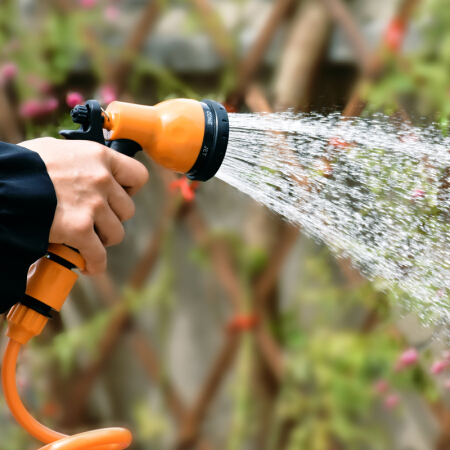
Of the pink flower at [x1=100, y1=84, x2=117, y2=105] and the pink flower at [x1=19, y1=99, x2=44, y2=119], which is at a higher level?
the pink flower at [x1=100, y1=84, x2=117, y2=105]

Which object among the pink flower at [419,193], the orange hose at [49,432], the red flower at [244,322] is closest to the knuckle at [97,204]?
the orange hose at [49,432]

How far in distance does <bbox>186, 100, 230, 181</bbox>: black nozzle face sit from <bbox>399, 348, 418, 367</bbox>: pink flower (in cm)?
50

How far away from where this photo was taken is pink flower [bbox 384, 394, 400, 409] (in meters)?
0.87

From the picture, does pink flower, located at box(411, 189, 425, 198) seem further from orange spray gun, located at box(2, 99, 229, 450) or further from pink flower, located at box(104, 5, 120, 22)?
pink flower, located at box(104, 5, 120, 22)

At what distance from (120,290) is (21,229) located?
0.80 metres

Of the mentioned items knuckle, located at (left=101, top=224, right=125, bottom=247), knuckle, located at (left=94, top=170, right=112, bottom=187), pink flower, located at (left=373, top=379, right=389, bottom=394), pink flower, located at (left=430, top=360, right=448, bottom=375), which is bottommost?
pink flower, located at (left=373, top=379, right=389, bottom=394)

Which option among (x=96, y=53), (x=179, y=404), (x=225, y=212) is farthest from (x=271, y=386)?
(x=96, y=53)

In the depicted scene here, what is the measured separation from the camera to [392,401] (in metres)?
0.87

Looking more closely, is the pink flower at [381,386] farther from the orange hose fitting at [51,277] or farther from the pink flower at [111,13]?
the pink flower at [111,13]

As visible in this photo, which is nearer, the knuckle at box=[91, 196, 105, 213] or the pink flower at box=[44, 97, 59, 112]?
the knuckle at box=[91, 196, 105, 213]

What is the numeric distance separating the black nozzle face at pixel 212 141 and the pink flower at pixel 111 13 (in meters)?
0.80

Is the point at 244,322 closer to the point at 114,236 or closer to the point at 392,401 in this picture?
the point at 392,401

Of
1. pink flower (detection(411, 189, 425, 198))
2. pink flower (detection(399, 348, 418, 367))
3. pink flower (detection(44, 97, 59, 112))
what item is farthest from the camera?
pink flower (detection(44, 97, 59, 112))

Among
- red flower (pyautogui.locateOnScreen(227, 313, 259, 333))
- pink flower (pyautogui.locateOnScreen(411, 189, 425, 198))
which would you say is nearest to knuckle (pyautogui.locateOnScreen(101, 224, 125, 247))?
pink flower (pyautogui.locateOnScreen(411, 189, 425, 198))
